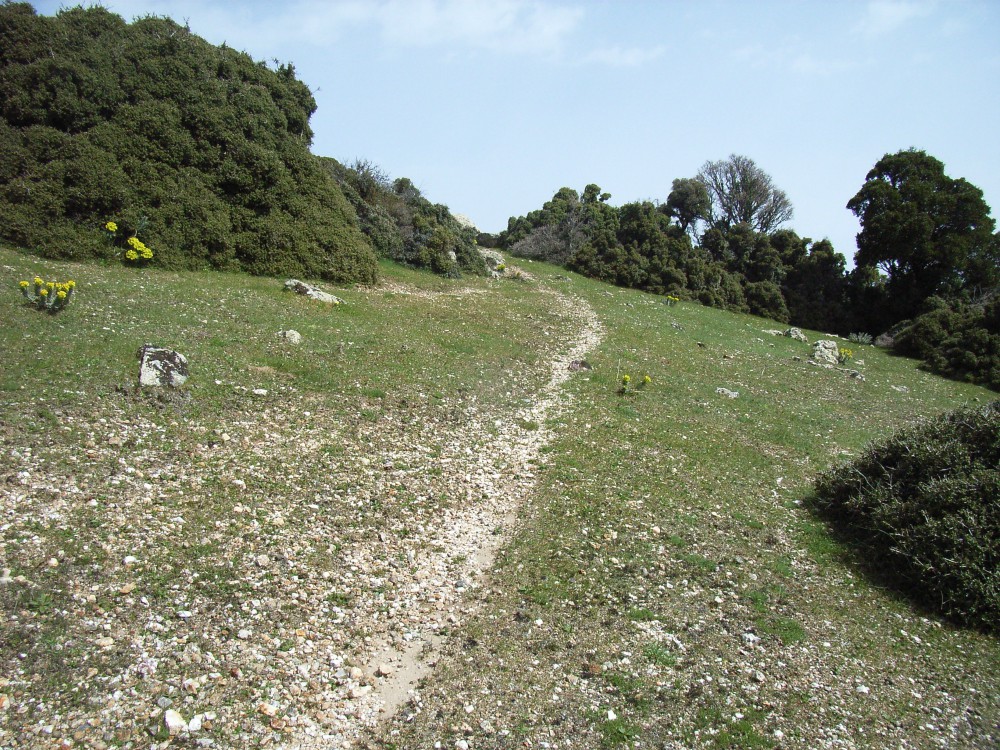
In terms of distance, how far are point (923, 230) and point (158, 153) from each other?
51.3 meters

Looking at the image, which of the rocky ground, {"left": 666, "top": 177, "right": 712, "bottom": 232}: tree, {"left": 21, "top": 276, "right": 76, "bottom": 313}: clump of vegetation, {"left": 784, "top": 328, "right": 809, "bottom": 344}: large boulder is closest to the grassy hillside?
the rocky ground

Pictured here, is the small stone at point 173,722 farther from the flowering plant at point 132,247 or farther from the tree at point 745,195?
the tree at point 745,195

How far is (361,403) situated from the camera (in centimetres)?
1730

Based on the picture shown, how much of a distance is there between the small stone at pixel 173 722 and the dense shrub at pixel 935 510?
12268mm

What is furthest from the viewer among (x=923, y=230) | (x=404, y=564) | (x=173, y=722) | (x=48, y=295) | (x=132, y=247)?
(x=923, y=230)

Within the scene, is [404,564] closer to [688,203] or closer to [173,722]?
[173,722]

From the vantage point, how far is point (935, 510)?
1184 cm

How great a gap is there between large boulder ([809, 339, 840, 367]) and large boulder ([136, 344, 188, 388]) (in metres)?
31.6

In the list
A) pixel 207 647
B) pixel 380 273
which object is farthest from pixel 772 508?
pixel 380 273

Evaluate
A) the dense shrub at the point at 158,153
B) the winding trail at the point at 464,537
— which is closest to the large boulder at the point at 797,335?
the winding trail at the point at 464,537

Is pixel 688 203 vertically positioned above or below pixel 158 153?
above

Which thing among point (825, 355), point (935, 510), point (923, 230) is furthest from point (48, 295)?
point (923, 230)

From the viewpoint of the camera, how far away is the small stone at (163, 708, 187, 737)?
23.8 ft

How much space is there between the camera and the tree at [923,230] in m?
45.2
